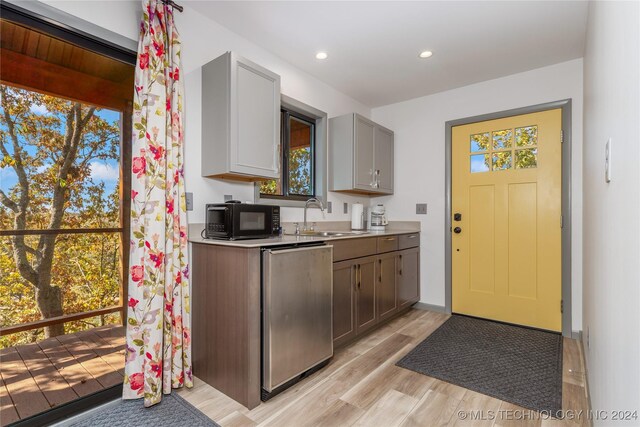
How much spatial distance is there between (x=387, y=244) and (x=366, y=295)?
59cm

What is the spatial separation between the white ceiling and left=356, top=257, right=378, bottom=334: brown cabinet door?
183cm

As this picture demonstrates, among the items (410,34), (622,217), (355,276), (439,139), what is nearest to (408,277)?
(355,276)

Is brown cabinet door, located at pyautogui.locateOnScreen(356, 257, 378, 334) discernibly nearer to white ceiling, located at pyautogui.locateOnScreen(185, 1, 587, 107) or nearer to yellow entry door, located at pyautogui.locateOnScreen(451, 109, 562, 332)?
yellow entry door, located at pyautogui.locateOnScreen(451, 109, 562, 332)

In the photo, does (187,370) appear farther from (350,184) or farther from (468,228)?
(468,228)

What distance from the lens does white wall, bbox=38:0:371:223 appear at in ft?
5.98

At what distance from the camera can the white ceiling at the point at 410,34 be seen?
7.19 feet

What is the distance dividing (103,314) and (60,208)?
2.58 feet

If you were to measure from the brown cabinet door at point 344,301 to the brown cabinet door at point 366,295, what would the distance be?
69 millimetres

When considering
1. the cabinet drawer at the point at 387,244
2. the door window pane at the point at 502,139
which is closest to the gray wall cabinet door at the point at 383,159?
the cabinet drawer at the point at 387,244

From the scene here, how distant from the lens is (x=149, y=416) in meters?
1.74

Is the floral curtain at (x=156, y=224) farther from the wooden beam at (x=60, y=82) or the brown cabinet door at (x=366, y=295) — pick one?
the brown cabinet door at (x=366, y=295)

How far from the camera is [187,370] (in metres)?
2.02

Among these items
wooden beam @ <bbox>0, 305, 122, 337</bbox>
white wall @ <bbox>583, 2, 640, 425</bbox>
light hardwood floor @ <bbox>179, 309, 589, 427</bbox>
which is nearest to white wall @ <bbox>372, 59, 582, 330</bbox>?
light hardwood floor @ <bbox>179, 309, 589, 427</bbox>

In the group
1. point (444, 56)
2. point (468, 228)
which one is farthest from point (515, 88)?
point (468, 228)
